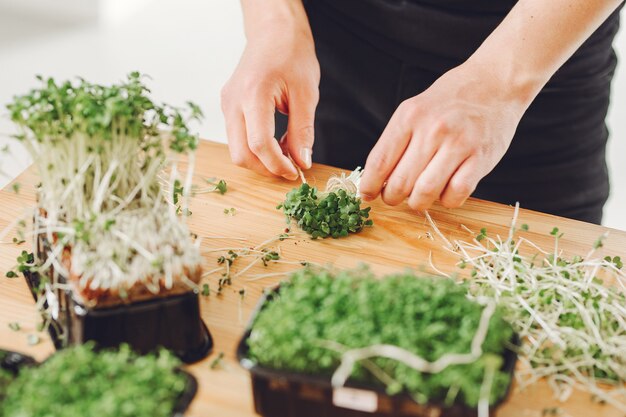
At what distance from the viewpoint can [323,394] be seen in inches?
48.2

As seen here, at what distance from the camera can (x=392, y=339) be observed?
1193mm

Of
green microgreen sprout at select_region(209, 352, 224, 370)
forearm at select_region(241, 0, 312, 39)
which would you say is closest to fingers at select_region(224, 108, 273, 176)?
forearm at select_region(241, 0, 312, 39)

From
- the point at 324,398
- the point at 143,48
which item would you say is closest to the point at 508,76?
the point at 324,398

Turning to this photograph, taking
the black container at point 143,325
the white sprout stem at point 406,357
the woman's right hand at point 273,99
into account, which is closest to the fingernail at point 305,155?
the woman's right hand at point 273,99

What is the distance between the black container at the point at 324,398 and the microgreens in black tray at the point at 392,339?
0.01 metres

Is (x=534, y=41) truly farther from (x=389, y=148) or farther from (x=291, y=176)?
(x=291, y=176)

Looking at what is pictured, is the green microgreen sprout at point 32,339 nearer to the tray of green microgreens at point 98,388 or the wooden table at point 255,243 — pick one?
the wooden table at point 255,243

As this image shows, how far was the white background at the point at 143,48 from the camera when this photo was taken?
482cm

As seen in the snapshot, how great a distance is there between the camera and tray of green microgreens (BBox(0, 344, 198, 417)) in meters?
1.08

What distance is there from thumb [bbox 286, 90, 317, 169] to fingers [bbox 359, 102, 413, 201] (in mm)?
243

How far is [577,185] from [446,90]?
2.37 ft

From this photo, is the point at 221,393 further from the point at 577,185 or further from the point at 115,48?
the point at 115,48

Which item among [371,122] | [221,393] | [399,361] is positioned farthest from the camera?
[371,122]

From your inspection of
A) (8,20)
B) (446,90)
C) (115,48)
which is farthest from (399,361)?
(8,20)
